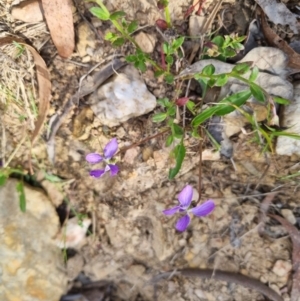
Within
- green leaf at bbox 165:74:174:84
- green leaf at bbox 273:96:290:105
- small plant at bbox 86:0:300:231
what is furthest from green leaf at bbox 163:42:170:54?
green leaf at bbox 273:96:290:105

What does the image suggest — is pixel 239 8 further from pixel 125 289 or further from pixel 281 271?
pixel 125 289

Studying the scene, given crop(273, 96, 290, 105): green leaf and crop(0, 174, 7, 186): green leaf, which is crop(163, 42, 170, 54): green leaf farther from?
crop(0, 174, 7, 186): green leaf

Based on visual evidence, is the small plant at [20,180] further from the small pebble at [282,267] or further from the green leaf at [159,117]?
the small pebble at [282,267]

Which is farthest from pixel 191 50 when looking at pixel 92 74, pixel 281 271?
pixel 281 271

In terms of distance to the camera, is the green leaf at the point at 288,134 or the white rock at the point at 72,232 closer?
the green leaf at the point at 288,134

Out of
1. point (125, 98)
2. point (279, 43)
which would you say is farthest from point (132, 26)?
point (279, 43)

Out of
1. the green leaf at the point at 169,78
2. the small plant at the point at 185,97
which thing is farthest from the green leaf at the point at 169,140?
the green leaf at the point at 169,78
